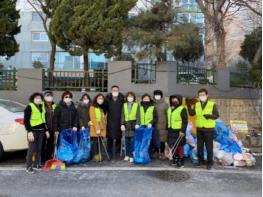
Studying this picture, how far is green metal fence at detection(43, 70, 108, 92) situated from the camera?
11.9m

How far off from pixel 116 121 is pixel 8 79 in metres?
6.12

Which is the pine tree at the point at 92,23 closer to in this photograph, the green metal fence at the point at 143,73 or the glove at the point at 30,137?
the green metal fence at the point at 143,73

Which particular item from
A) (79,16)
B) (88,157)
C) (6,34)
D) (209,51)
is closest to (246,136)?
(88,157)

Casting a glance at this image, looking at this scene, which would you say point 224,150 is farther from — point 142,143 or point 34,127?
point 34,127

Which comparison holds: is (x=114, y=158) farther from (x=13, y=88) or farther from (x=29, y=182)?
(x=13, y=88)

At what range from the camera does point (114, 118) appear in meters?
7.66

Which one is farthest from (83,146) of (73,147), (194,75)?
(194,75)

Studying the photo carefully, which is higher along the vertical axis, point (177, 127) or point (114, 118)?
point (114, 118)

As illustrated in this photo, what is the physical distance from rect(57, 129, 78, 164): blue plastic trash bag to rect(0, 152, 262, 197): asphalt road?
0.85ft

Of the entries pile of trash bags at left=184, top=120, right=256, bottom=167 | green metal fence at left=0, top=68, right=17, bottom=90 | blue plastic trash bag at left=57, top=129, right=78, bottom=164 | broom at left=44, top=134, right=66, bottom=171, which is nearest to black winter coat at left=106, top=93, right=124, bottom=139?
blue plastic trash bag at left=57, top=129, right=78, bottom=164

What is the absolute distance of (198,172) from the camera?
6844 millimetres

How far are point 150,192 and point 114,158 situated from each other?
251cm

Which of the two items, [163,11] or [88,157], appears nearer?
[88,157]

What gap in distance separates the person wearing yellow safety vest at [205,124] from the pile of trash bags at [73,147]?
2.35 m
